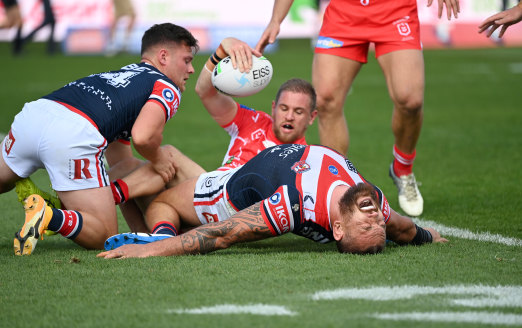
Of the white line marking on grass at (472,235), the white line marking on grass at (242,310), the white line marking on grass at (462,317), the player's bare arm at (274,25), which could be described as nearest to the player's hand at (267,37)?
the player's bare arm at (274,25)

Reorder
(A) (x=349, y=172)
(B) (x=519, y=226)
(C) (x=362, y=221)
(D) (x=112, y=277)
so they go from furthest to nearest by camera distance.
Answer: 1. (B) (x=519, y=226)
2. (A) (x=349, y=172)
3. (C) (x=362, y=221)
4. (D) (x=112, y=277)

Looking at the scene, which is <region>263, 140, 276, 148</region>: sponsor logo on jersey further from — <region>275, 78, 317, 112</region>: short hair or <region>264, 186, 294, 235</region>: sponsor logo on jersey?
<region>264, 186, 294, 235</region>: sponsor logo on jersey

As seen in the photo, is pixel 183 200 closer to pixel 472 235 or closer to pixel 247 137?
pixel 247 137

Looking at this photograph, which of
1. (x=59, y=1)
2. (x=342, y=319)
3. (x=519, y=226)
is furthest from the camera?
(x=59, y=1)

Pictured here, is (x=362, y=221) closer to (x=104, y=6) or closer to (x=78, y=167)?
(x=78, y=167)

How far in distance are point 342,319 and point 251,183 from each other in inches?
62.1

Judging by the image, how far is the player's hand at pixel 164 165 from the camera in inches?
199

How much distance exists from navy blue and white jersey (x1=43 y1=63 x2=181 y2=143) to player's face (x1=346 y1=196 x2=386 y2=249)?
55.2 inches

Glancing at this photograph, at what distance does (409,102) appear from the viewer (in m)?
5.95

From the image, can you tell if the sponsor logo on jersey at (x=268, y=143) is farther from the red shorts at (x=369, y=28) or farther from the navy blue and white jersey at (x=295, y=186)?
the red shorts at (x=369, y=28)

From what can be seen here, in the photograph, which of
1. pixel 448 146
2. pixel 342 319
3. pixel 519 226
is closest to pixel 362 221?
pixel 342 319

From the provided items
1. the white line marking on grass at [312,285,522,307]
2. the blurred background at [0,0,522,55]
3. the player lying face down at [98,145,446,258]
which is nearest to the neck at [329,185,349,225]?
the player lying face down at [98,145,446,258]

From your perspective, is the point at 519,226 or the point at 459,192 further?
the point at 459,192

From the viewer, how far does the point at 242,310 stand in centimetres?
330
